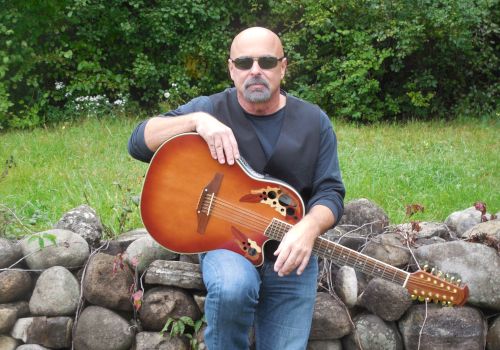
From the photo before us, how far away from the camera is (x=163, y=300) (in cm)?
304

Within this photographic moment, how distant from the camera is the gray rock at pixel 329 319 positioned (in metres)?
3.06

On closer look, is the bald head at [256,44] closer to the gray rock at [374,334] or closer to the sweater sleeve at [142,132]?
the sweater sleeve at [142,132]

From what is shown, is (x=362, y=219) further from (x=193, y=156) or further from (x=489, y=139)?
(x=489, y=139)

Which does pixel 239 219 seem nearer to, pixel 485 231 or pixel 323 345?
pixel 323 345

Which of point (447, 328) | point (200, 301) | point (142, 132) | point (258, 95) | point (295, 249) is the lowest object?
point (447, 328)

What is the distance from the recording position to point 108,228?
3.41m

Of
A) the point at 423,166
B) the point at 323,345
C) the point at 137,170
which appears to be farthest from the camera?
the point at 423,166

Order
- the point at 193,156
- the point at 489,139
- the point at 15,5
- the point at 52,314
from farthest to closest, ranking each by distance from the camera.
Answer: the point at 15,5
the point at 489,139
the point at 52,314
the point at 193,156

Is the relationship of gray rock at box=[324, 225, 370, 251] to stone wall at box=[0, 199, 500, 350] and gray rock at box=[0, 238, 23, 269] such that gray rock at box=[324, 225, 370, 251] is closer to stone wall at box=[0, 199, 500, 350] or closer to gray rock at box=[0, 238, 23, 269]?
stone wall at box=[0, 199, 500, 350]

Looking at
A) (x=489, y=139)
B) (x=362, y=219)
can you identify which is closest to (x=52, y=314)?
(x=362, y=219)

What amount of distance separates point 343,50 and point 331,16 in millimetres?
418

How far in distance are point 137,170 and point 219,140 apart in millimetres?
2598

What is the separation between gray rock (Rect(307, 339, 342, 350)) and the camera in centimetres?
311

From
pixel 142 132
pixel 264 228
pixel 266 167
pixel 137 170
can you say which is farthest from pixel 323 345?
pixel 137 170
